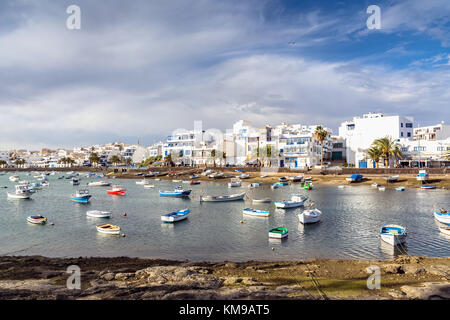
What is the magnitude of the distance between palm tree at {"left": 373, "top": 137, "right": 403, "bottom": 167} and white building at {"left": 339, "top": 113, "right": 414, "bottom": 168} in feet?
20.9

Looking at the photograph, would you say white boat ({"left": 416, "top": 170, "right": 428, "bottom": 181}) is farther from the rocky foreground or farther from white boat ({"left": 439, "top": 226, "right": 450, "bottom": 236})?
the rocky foreground

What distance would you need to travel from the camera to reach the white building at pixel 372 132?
9831 centimetres

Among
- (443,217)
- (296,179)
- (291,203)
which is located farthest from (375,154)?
(443,217)

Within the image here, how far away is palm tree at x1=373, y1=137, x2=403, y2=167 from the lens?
88.3 m

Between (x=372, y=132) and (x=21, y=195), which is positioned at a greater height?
(x=372, y=132)

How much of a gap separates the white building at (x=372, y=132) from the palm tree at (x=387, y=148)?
638 cm

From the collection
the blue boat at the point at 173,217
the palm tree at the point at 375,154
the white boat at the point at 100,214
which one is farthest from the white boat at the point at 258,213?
the palm tree at the point at 375,154

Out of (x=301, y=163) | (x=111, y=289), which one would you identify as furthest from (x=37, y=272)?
(x=301, y=163)

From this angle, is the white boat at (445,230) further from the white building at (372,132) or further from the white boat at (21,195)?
the white boat at (21,195)

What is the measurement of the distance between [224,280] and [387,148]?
285ft

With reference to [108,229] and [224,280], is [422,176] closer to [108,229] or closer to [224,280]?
[108,229]

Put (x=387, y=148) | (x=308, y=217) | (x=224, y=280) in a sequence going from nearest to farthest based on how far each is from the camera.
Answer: (x=224, y=280) → (x=308, y=217) → (x=387, y=148)

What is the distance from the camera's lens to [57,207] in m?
52.8

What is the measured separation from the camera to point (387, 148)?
88.1 metres
